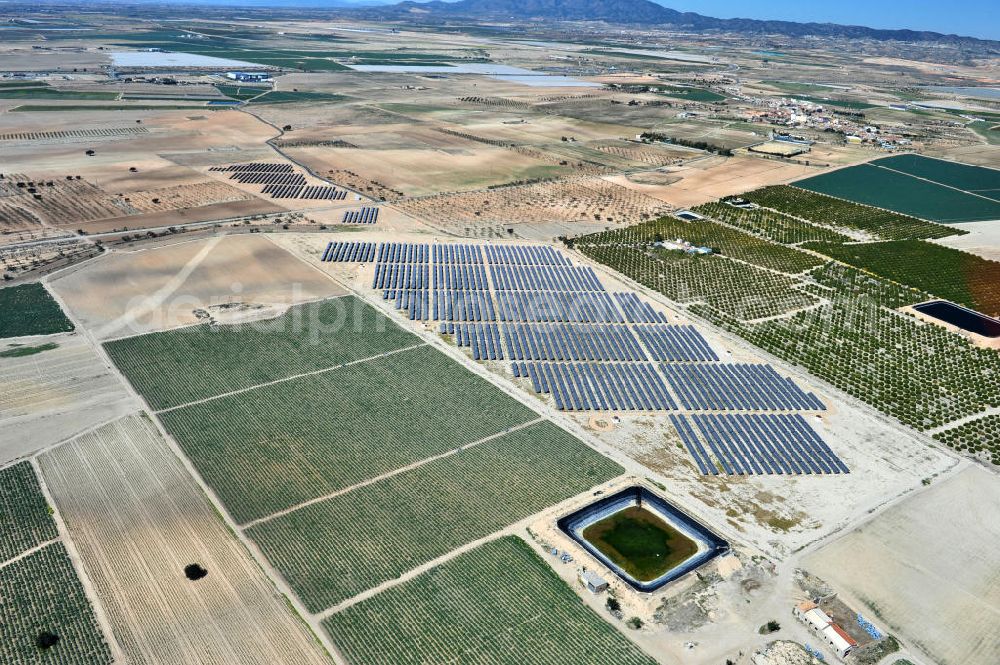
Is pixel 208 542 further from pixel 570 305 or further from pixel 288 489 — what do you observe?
pixel 570 305

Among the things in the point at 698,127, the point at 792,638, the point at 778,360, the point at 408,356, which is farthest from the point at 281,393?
the point at 698,127

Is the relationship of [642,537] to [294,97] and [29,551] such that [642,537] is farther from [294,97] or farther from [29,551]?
[294,97]

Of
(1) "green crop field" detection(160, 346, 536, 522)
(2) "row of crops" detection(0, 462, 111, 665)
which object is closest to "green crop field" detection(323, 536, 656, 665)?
(1) "green crop field" detection(160, 346, 536, 522)

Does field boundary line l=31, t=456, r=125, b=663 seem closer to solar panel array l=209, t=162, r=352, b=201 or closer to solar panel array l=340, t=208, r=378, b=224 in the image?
solar panel array l=340, t=208, r=378, b=224

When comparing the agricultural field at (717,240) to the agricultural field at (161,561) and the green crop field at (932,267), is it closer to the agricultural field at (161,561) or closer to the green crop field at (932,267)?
the green crop field at (932,267)

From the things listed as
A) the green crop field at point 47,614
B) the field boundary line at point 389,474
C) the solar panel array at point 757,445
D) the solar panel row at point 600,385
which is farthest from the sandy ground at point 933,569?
the green crop field at point 47,614
